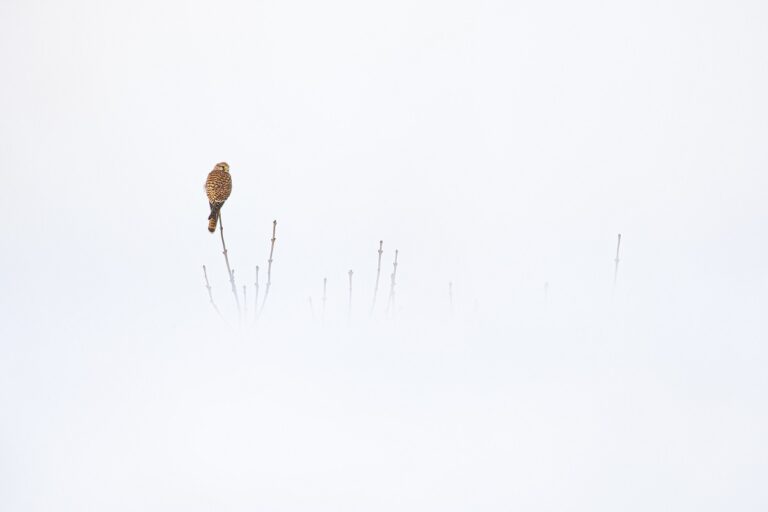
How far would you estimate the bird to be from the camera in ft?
4.88

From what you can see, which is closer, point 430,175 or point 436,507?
point 436,507

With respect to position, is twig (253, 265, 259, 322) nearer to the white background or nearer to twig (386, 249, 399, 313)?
the white background

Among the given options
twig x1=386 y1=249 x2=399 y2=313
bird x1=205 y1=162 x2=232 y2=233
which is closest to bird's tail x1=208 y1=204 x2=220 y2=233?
bird x1=205 y1=162 x2=232 y2=233

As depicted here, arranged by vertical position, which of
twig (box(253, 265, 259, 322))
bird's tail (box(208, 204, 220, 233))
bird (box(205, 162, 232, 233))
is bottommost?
twig (box(253, 265, 259, 322))

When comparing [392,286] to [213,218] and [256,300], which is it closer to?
[256,300]

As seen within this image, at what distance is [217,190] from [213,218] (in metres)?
0.05

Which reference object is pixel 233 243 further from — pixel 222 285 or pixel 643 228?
pixel 643 228

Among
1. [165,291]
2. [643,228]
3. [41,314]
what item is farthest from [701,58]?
[41,314]

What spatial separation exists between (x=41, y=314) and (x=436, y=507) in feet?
2.79

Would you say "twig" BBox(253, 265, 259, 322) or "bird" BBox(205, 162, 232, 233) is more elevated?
"bird" BBox(205, 162, 232, 233)

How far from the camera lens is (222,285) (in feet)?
4.92

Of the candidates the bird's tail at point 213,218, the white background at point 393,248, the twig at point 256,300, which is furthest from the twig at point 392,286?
the bird's tail at point 213,218

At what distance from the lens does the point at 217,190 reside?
58.4 inches

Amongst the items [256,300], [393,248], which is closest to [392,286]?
[393,248]
